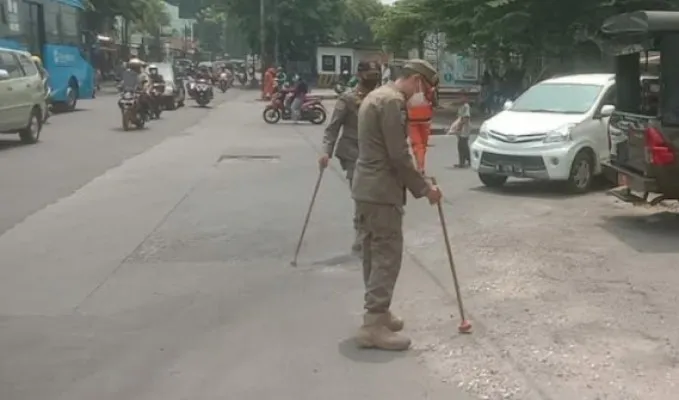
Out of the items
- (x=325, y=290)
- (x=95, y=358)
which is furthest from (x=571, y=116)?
(x=95, y=358)

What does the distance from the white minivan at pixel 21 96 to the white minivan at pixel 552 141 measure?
376 inches

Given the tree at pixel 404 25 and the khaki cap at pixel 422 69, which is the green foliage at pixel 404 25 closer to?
the tree at pixel 404 25

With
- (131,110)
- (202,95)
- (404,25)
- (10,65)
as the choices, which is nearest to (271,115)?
(131,110)

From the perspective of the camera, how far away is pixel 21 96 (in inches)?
735

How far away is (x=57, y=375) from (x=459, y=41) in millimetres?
23823

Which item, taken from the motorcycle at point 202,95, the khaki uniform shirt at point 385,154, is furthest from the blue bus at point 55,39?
the khaki uniform shirt at point 385,154

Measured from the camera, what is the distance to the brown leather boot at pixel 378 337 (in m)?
5.72

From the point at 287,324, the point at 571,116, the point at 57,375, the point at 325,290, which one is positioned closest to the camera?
the point at 57,375

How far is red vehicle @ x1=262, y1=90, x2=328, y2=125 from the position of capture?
26.8 metres

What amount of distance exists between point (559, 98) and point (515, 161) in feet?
5.25

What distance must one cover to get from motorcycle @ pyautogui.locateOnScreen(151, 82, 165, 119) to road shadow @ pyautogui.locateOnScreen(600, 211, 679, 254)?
17.5 metres

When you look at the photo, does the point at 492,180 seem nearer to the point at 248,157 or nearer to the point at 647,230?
the point at 647,230

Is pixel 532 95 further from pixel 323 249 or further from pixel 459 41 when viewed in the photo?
pixel 459 41

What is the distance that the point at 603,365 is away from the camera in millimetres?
5441
